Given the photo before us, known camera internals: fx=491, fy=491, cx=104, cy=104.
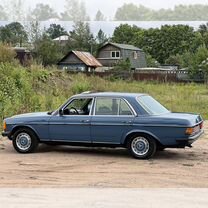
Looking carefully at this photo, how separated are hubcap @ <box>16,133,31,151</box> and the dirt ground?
302 mm

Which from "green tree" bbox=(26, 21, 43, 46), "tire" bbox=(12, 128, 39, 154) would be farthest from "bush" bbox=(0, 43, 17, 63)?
"green tree" bbox=(26, 21, 43, 46)

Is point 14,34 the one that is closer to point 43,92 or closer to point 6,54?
point 6,54

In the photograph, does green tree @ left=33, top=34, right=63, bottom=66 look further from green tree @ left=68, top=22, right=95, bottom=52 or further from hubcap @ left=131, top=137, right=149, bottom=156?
hubcap @ left=131, top=137, right=149, bottom=156

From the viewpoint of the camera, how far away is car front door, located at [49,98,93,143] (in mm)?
11727

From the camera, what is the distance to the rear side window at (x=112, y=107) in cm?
1159

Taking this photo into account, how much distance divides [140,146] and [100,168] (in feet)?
4.82

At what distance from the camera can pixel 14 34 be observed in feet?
337

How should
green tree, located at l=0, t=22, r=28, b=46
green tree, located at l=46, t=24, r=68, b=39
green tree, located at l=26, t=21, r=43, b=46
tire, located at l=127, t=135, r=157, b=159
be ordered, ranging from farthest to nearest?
1. green tree, located at l=46, t=24, r=68, b=39
2. green tree, located at l=0, t=22, r=28, b=46
3. green tree, located at l=26, t=21, r=43, b=46
4. tire, located at l=127, t=135, r=157, b=159

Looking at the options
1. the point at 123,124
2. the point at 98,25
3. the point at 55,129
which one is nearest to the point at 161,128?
the point at 123,124

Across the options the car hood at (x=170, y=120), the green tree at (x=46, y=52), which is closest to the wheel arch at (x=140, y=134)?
the car hood at (x=170, y=120)

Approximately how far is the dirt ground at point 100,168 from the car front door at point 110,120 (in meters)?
0.50

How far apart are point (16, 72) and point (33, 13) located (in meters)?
71.5

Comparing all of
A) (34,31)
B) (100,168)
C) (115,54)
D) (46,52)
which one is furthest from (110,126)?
(115,54)

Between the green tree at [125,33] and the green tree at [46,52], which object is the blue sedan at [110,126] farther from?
the green tree at [125,33]
